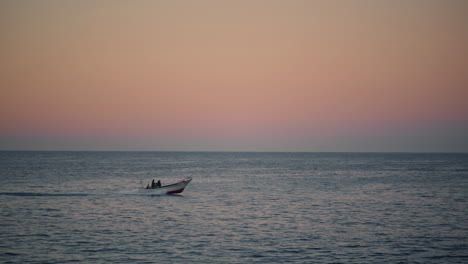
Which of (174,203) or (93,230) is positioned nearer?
(93,230)

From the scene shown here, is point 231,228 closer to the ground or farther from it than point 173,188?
closer to the ground

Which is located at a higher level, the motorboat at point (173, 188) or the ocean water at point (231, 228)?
the motorboat at point (173, 188)

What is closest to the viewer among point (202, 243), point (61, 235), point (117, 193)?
point (202, 243)

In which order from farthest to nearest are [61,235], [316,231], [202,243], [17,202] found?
1. [17,202]
2. [316,231]
3. [61,235]
4. [202,243]

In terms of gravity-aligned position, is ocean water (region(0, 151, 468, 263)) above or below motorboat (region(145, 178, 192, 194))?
below

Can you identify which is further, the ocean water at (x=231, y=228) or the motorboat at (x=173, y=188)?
the motorboat at (x=173, y=188)

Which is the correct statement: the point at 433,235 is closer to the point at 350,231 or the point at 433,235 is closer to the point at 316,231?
the point at 350,231

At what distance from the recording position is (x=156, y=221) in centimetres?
3569

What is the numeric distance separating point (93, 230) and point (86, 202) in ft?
54.4

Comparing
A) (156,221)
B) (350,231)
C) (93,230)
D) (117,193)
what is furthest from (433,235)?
(117,193)

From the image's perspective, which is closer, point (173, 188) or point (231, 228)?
point (231, 228)

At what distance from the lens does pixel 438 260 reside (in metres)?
24.2

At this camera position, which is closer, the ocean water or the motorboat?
the ocean water

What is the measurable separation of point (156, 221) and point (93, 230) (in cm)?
560
